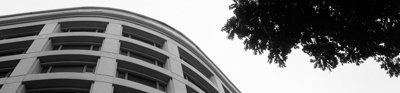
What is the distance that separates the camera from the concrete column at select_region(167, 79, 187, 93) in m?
17.1

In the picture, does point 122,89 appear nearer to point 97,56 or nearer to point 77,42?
point 97,56

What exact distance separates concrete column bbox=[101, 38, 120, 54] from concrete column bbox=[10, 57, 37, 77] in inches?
127

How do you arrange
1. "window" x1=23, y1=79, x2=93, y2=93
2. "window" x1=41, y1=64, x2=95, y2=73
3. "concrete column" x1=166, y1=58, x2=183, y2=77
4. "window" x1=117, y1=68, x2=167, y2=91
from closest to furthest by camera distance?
"window" x1=23, y1=79, x2=93, y2=93
"window" x1=41, y1=64, x2=95, y2=73
"window" x1=117, y1=68, x2=167, y2=91
"concrete column" x1=166, y1=58, x2=183, y2=77

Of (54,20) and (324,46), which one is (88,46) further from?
(324,46)

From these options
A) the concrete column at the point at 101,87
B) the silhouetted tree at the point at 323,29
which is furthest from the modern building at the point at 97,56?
the silhouetted tree at the point at 323,29

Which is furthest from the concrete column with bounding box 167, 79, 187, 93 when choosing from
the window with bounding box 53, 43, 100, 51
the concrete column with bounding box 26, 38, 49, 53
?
the concrete column with bounding box 26, 38, 49, 53

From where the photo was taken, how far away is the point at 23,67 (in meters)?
16.4

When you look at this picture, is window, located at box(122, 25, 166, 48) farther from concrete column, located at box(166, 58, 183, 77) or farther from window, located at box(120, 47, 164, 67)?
concrete column, located at box(166, 58, 183, 77)

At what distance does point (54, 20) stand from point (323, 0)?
1799 centimetres

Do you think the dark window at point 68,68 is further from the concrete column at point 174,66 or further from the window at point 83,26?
the window at point 83,26

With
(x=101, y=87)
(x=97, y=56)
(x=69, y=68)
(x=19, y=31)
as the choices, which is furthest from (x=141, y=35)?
(x=101, y=87)

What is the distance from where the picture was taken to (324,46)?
10.9 m

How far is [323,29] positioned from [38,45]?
14.4m

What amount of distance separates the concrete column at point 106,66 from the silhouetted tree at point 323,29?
6.76 metres
